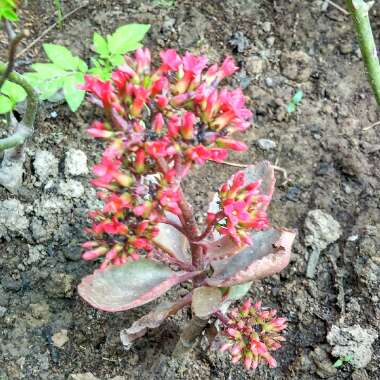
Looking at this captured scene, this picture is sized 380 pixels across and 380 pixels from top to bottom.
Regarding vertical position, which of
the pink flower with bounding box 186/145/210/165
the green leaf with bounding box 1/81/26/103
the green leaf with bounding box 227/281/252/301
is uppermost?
the pink flower with bounding box 186/145/210/165

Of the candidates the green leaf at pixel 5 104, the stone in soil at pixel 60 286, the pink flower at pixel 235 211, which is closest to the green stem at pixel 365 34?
the pink flower at pixel 235 211

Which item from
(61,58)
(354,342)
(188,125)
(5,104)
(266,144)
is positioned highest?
(188,125)

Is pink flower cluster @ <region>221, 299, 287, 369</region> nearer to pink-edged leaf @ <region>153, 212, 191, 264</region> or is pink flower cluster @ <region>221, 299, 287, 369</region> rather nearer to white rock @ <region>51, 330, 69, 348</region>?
pink-edged leaf @ <region>153, 212, 191, 264</region>

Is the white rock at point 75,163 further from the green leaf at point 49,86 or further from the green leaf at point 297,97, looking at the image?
the green leaf at point 297,97

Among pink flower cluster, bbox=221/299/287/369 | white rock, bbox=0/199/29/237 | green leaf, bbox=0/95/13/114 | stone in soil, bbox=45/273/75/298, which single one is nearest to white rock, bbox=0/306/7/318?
stone in soil, bbox=45/273/75/298

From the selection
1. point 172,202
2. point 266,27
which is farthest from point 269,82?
point 172,202

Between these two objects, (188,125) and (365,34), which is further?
(365,34)

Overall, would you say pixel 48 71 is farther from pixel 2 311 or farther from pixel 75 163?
pixel 2 311
